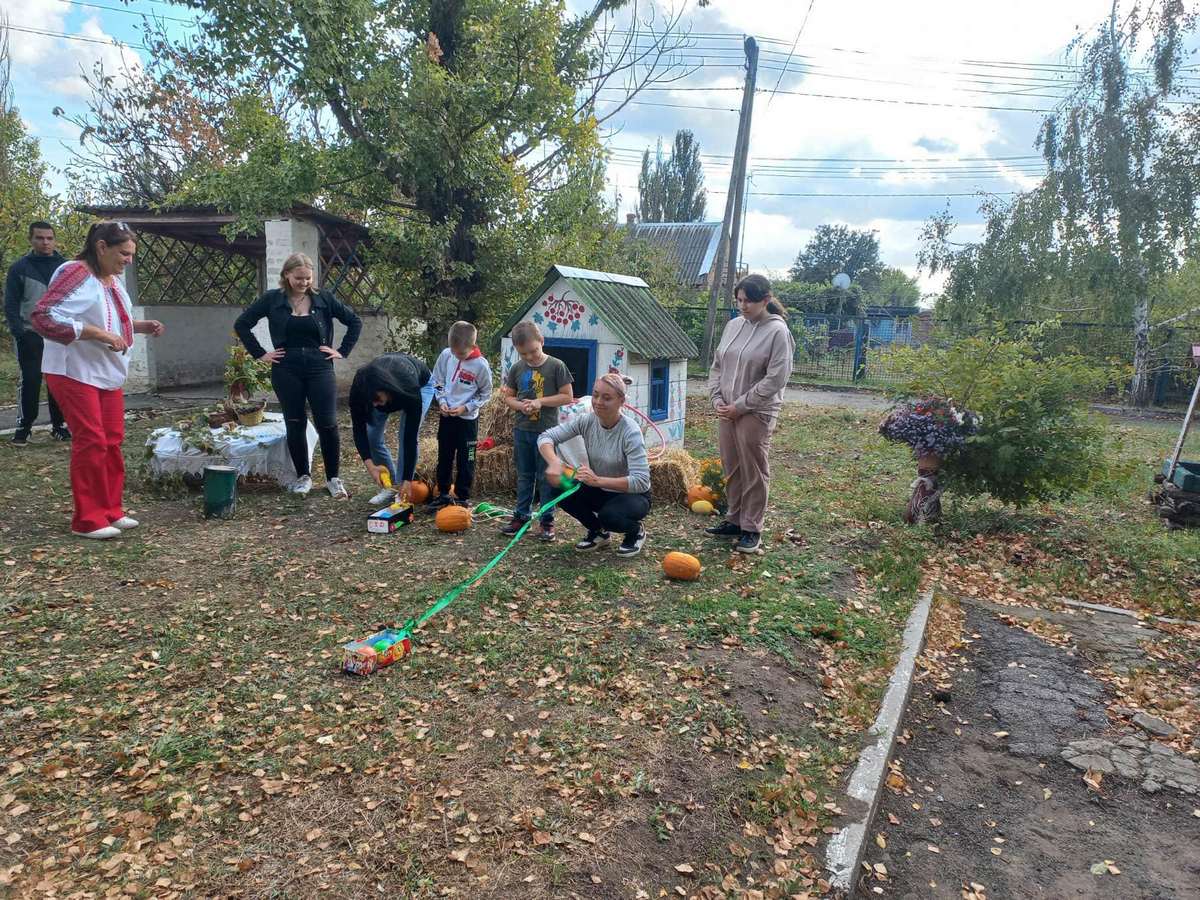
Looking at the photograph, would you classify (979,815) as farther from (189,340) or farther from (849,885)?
(189,340)

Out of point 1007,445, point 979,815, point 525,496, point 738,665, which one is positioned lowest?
point 979,815

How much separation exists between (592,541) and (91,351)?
3.51 metres

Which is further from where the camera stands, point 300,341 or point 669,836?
point 300,341

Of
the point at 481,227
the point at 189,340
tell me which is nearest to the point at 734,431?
the point at 481,227

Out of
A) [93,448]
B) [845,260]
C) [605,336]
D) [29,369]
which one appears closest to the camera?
[93,448]

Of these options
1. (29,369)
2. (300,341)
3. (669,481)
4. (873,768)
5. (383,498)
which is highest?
(300,341)

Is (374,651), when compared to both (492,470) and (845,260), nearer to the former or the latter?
(492,470)

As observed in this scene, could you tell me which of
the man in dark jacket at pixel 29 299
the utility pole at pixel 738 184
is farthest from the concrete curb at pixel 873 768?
the utility pole at pixel 738 184

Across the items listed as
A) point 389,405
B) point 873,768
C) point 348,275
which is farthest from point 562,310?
point 348,275

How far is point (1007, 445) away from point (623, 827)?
15.2 ft

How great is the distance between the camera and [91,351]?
→ 4.92m

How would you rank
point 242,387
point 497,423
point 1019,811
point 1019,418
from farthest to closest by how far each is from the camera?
point 242,387 < point 497,423 < point 1019,418 < point 1019,811

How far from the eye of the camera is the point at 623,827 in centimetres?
263

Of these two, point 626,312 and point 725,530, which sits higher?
point 626,312
